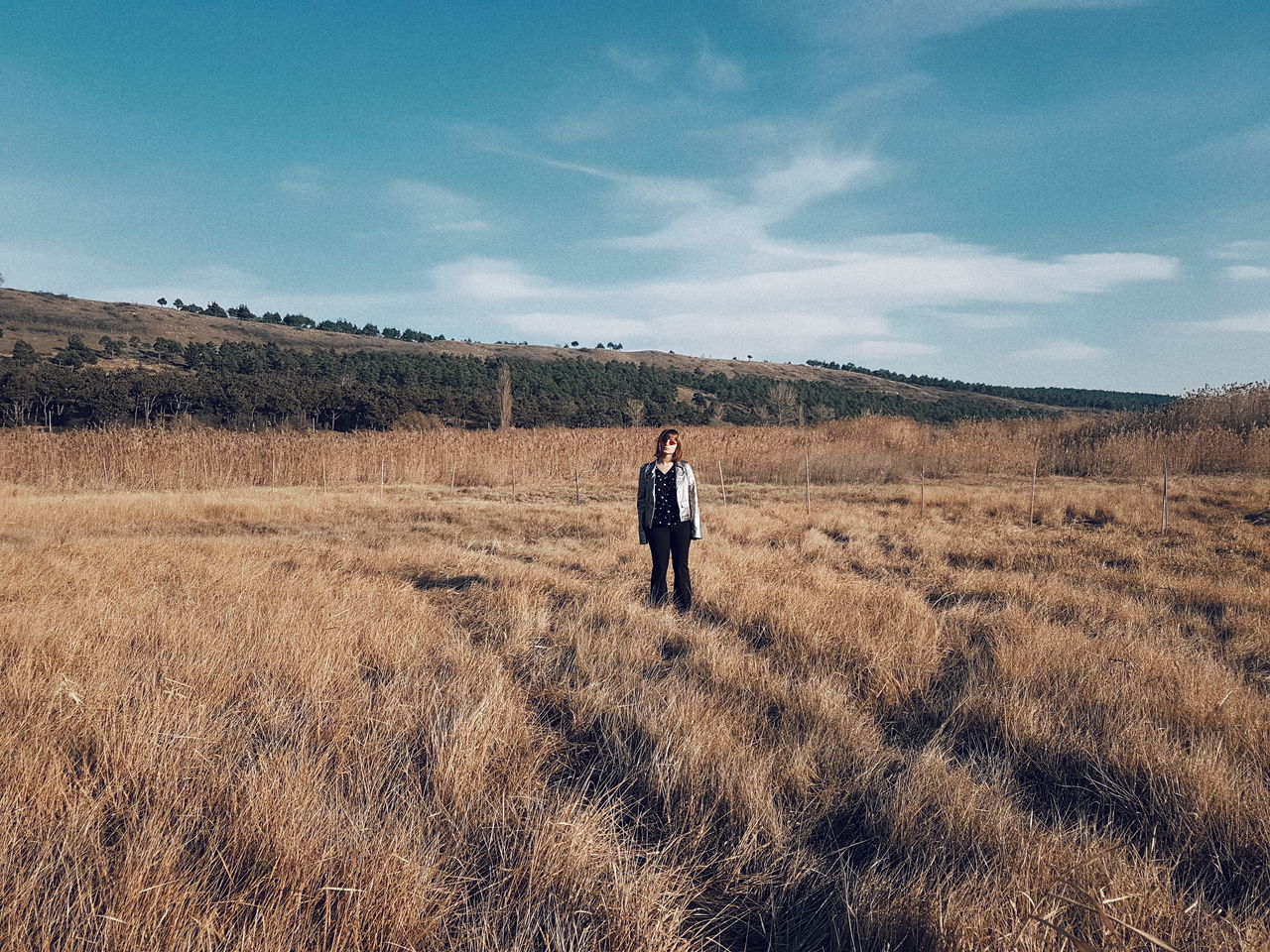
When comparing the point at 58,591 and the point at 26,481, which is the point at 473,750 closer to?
the point at 58,591

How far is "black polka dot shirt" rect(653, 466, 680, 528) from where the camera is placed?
6.73 meters

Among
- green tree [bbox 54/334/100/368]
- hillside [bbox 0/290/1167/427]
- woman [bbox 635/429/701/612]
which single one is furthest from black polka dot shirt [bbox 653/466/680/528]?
green tree [bbox 54/334/100/368]

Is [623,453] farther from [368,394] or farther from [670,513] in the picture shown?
[368,394]

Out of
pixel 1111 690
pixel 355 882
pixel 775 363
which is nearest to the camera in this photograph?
pixel 355 882

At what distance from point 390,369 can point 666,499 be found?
64537 mm

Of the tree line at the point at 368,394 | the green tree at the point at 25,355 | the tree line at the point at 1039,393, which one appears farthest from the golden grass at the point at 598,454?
the tree line at the point at 1039,393

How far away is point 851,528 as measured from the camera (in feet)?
40.7

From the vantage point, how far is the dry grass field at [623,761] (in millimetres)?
2104

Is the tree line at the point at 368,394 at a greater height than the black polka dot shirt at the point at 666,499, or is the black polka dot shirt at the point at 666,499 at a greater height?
the tree line at the point at 368,394

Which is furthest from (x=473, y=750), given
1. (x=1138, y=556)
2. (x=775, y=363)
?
(x=775, y=363)

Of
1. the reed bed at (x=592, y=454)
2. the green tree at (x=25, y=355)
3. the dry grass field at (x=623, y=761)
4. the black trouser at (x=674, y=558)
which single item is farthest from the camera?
the green tree at (x=25, y=355)

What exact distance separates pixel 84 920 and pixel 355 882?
71cm

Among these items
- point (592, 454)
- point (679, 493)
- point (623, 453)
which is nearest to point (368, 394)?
point (592, 454)

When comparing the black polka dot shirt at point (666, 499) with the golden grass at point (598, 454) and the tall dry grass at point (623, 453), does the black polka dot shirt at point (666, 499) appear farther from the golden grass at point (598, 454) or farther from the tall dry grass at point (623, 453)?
the golden grass at point (598, 454)
